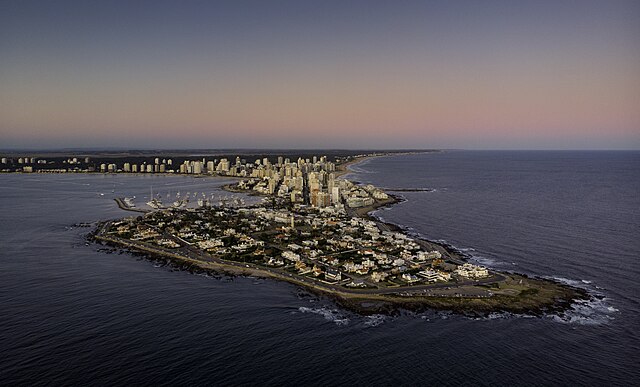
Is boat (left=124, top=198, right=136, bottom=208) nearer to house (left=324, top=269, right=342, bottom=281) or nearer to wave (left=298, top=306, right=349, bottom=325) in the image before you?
house (left=324, top=269, right=342, bottom=281)

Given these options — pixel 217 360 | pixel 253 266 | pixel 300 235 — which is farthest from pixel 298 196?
pixel 217 360

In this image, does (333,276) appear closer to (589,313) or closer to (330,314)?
(330,314)

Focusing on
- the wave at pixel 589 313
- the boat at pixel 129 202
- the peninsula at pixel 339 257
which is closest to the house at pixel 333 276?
the peninsula at pixel 339 257

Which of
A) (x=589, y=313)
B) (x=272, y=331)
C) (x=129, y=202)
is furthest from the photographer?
(x=129, y=202)

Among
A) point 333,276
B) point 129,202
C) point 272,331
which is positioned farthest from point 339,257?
point 129,202

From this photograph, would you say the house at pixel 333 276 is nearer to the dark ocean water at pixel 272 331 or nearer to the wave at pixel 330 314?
the dark ocean water at pixel 272 331

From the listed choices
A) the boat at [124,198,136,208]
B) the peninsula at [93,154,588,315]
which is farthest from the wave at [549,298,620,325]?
the boat at [124,198,136,208]

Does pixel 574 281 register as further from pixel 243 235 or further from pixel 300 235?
pixel 243 235
